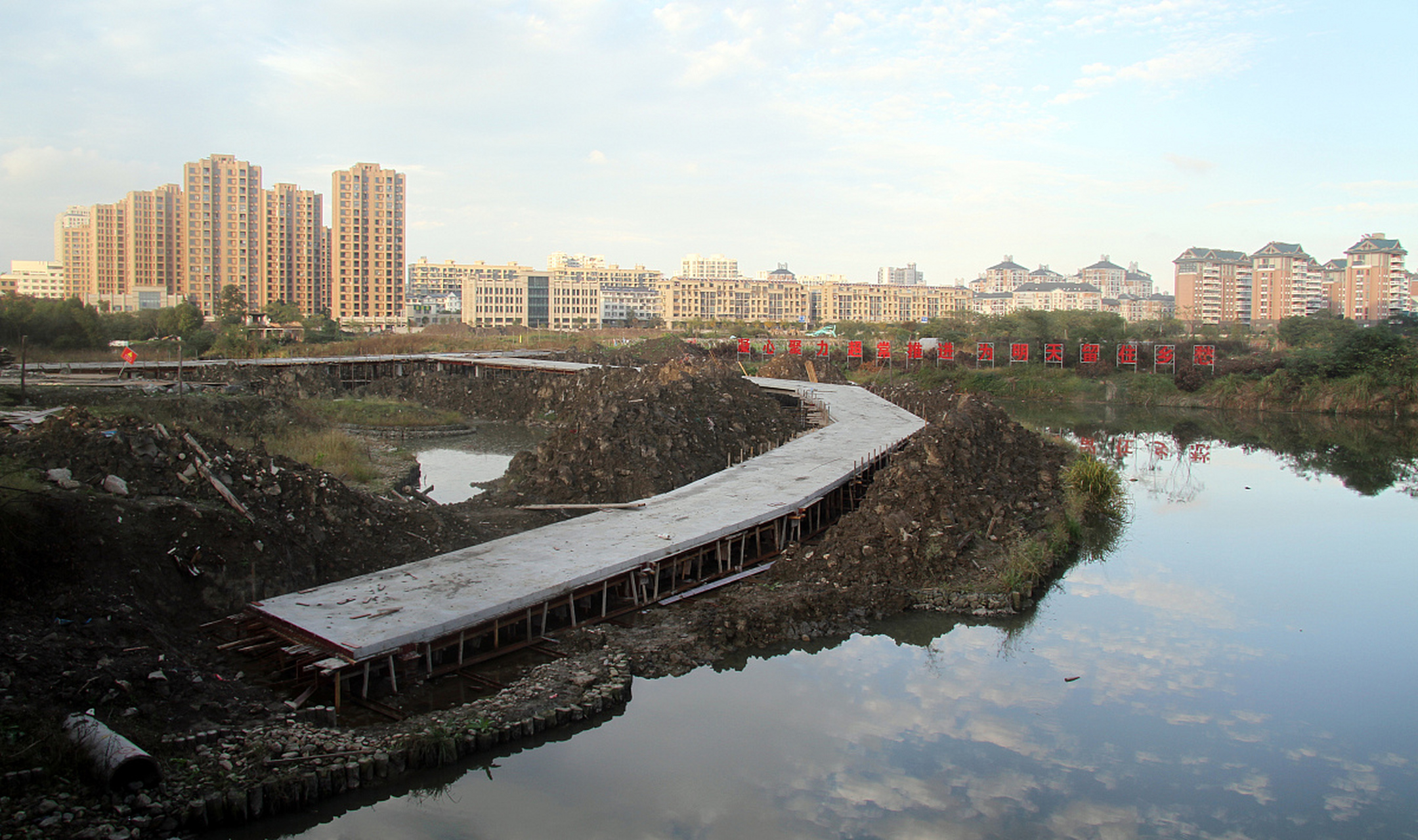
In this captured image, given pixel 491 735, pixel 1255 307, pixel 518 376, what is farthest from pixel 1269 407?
pixel 1255 307

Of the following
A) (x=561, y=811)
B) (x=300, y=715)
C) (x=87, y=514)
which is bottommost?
(x=561, y=811)

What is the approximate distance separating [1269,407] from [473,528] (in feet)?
127

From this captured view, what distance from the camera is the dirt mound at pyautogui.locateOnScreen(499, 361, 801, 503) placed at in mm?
16750

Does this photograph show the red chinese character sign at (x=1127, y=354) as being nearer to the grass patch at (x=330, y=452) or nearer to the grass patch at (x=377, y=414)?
the grass patch at (x=377, y=414)

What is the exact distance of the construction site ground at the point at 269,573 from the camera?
23.4 feet

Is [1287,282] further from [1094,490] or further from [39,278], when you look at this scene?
[39,278]

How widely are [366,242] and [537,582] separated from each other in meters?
98.5

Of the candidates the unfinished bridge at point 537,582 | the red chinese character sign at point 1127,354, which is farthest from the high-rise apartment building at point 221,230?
the unfinished bridge at point 537,582

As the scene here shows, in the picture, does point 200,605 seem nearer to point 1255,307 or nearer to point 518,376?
point 518,376

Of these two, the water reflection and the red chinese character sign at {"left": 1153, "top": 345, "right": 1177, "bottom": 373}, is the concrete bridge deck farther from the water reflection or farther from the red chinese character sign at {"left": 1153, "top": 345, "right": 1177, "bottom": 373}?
the red chinese character sign at {"left": 1153, "top": 345, "right": 1177, "bottom": 373}

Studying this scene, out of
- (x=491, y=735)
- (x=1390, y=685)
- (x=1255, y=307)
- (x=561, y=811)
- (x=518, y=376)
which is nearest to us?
(x=561, y=811)

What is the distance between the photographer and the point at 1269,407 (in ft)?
132

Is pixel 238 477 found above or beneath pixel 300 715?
above

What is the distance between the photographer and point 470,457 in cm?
2614
